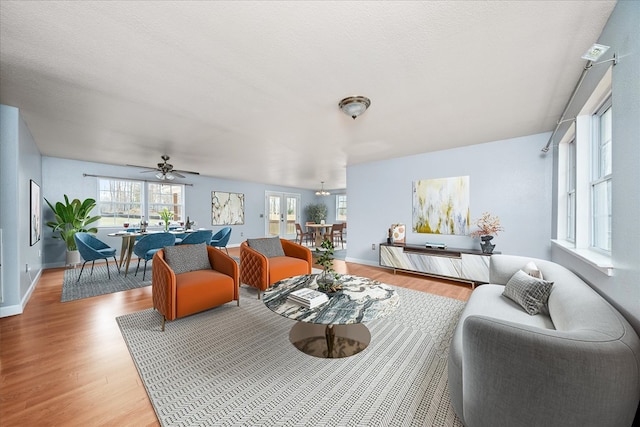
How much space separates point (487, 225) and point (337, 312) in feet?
11.6

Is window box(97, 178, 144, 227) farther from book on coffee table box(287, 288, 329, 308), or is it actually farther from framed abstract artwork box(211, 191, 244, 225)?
book on coffee table box(287, 288, 329, 308)

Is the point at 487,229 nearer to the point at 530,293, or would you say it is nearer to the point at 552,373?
the point at 530,293

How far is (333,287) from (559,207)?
3.13 metres

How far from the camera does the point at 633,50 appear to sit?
1275mm

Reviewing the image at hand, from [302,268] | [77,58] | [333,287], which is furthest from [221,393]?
[77,58]

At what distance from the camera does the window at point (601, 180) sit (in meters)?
2.04

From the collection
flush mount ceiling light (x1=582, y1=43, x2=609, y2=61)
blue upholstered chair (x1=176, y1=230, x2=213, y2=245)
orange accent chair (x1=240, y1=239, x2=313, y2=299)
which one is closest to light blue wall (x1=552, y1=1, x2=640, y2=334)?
flush mount ceiling light (x1=582, y1=43, x2=609, y2=61)

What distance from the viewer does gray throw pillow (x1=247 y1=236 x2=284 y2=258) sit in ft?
12.8

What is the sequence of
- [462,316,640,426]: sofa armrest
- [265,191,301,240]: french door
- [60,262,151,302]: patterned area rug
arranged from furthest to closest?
[265,191,301,240]: french door < [60,262,151,302]: patterned area rug < [462,316,640,426]: sofa armrest

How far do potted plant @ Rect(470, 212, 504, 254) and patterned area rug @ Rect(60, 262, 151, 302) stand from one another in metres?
5.57

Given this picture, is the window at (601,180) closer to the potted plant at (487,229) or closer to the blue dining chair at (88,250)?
the potted plant at (487,229)

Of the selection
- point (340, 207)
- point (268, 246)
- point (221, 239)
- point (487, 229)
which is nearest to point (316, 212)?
point (340, 207)

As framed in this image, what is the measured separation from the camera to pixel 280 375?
1849 millimetres

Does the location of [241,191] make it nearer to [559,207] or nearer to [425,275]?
[425,275]
